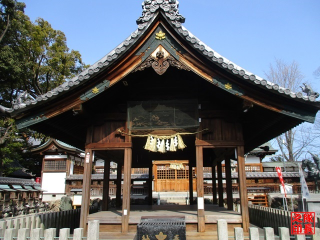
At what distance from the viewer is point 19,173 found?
35812 mm

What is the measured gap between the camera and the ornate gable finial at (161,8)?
23.6 ft

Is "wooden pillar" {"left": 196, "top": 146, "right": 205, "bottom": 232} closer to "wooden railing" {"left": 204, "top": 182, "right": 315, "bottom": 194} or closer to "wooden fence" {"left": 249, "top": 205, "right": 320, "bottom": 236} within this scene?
"wooden fence" {"left": 249, "top": 205, "right": 320, "bottom": 236}

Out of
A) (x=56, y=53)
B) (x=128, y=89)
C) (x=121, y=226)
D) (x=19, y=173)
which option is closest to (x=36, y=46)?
(x=56, y=53)

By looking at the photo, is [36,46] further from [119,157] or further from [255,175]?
[255,175]

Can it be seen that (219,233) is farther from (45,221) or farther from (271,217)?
(45,221)

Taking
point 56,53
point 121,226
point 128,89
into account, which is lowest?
point 121,226

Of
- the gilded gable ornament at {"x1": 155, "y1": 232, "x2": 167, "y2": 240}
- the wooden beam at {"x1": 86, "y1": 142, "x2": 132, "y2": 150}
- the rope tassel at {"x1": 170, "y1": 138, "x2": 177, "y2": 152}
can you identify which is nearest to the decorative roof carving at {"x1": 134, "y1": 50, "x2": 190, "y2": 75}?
the rope tassel at {"x1": 170, "y1": 138, "x2": 177, "y2": 152}

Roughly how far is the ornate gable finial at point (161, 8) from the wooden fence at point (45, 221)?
6694 mm

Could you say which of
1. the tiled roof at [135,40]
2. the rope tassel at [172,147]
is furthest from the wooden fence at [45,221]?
the rope tassel at [172,147]

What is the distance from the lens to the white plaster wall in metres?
32.8

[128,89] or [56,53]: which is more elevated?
[56,53]

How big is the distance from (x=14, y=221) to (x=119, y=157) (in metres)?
5.80

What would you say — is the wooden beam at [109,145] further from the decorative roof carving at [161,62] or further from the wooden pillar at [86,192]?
the decorative roof carving at [161,62]

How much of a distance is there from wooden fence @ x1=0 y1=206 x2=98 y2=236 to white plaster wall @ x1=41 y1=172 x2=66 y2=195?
24376 millimetres
